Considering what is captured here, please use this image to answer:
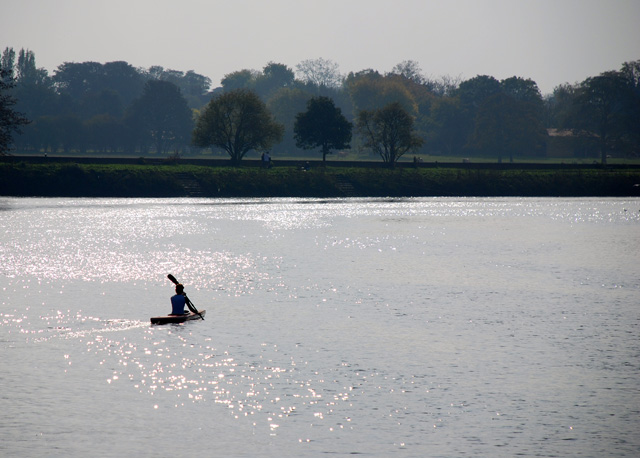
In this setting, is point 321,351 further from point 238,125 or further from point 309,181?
point 238,125

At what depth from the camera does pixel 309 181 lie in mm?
128750

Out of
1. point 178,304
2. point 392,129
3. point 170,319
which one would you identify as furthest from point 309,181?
point 170,319

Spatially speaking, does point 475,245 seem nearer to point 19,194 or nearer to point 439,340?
point 439,340

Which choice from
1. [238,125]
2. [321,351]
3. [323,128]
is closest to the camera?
[321,351]

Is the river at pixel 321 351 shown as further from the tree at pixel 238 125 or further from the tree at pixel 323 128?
the tree at pixel 323 128

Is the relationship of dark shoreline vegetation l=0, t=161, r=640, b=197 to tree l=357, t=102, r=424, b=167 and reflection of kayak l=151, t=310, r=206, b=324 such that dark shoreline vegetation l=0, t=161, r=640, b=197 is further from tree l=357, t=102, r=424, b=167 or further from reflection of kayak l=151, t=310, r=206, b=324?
reflection of kayak l=151, t=310, r=206, b=324

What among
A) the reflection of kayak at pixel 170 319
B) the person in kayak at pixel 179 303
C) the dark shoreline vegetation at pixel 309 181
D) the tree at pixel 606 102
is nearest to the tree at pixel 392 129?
the dark shoreline vegetation at pixel 309 181

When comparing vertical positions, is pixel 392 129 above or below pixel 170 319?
above

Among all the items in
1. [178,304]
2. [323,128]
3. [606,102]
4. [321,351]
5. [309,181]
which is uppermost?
[606,102]

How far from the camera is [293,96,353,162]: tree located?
14112cm

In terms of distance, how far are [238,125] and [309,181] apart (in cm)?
1595

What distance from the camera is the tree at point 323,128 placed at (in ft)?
463

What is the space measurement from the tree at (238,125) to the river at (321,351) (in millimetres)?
69106

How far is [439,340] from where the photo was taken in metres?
30.8
